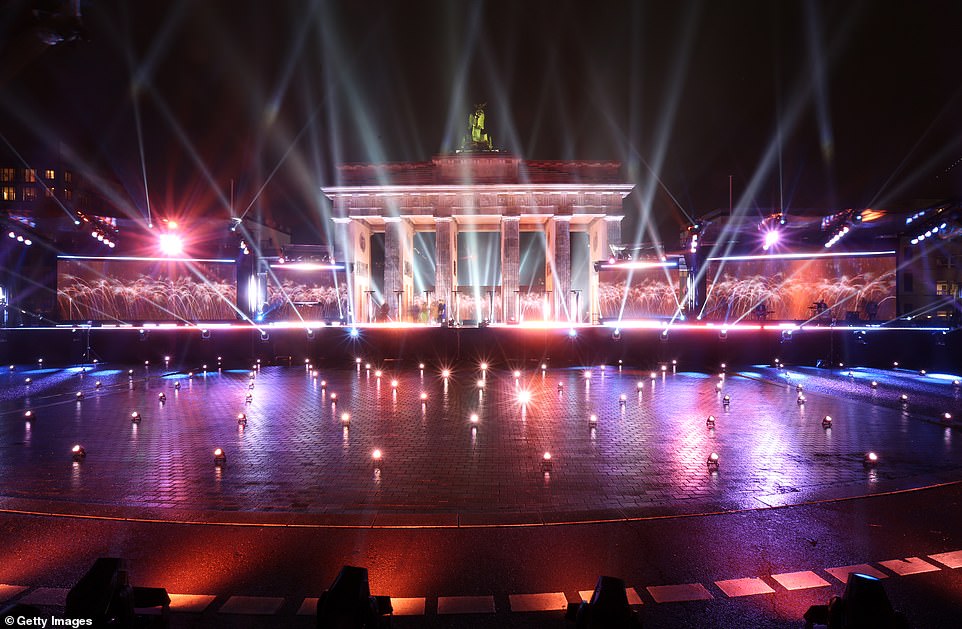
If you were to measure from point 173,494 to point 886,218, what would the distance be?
3592 cm

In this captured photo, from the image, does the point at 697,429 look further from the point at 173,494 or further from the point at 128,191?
the point at 128,191

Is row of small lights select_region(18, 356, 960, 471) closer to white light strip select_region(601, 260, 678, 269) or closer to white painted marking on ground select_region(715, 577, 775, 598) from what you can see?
white painted marking on ground select_region(715, 577, 775, 598)

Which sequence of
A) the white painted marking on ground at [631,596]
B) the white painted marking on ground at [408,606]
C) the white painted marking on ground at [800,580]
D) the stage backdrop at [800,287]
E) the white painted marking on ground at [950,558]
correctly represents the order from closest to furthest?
1. the white painted marking on ground at [408,606]
2. the white painted marking on ground at [631,596]
3. the white painted marking on ground at [800,580]
4. the white painted marking on ground at [950,558]
5. the stage backdrop at [800,287]

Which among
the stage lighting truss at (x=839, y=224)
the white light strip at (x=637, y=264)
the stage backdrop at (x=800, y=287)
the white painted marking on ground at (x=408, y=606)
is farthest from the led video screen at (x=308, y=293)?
the white painted marking on ground at (x=408, y=606)

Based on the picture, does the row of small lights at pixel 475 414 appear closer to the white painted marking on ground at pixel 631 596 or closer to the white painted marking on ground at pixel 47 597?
the white painted marking on ground at pixel 631 596

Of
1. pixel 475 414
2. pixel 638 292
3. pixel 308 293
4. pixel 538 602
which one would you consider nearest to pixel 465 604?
pixel 538 602

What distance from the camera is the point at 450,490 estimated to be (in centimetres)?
687

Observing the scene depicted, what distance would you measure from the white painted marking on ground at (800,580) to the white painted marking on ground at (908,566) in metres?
0.82

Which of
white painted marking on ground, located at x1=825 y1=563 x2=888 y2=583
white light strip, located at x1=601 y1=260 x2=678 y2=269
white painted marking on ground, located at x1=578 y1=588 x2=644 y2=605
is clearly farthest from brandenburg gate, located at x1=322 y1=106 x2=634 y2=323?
white painted marking on ground, located at x1=578 y1=588 x2=644 y2=605

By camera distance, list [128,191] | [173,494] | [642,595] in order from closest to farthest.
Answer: [642,595], [173,494], [128,191]

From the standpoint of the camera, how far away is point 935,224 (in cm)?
2306

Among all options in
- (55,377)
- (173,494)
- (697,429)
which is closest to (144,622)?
(173,494)

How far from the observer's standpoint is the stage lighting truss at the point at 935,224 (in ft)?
72.6

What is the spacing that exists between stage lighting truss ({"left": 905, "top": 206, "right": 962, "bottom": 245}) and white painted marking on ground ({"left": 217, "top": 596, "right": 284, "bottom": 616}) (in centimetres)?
2886
